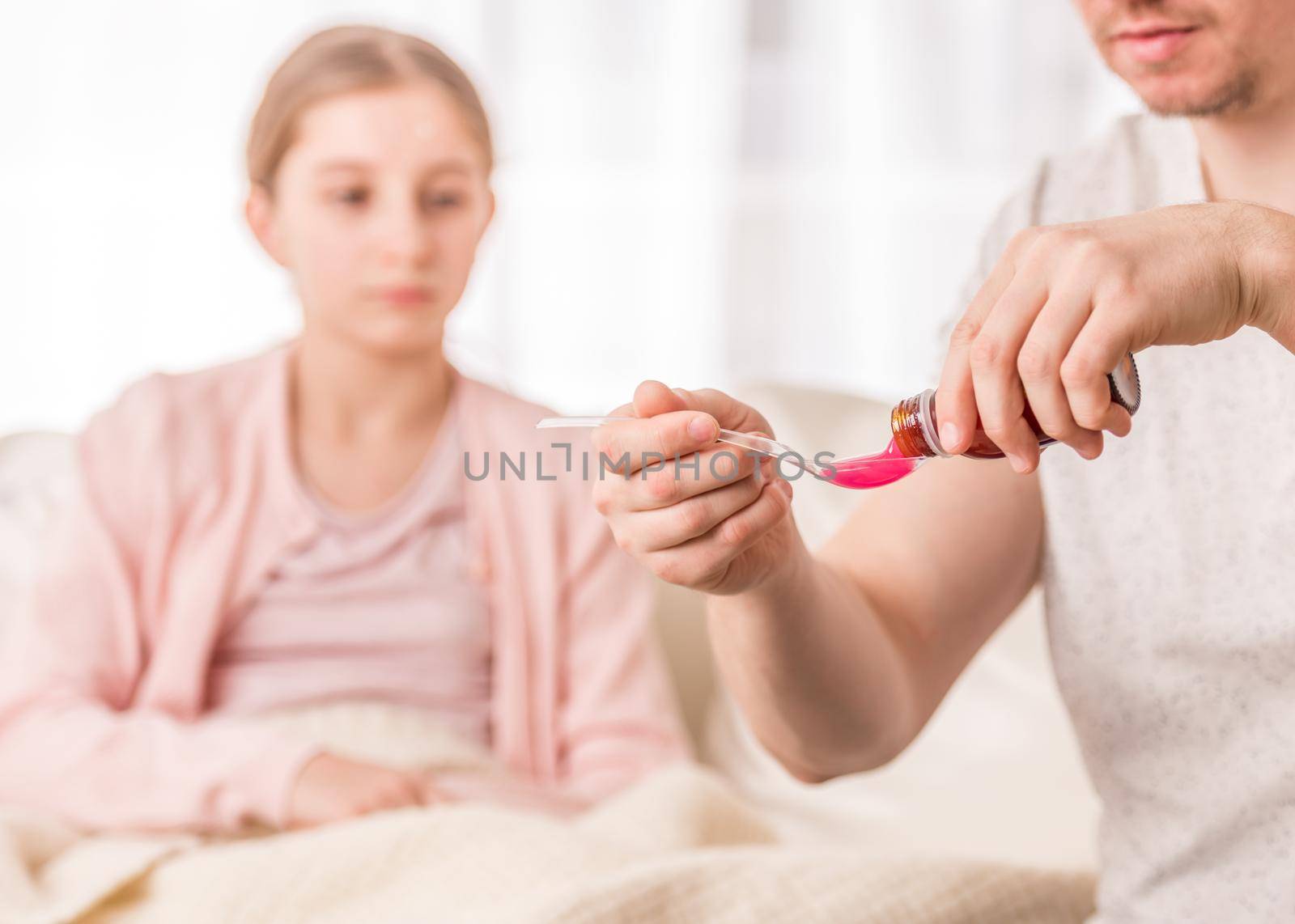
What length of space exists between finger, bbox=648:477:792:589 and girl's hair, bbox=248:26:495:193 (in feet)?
3.02

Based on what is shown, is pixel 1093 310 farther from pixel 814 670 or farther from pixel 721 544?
pixel 814 670

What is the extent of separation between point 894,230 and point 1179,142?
2.05 m

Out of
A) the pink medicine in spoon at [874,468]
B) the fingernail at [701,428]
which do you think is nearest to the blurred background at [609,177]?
the pink medicine in spoon at [874,468]

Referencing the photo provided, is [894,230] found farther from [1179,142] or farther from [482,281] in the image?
[1179,142]

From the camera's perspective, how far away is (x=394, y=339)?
4.74ft

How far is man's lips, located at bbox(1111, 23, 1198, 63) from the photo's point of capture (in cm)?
86

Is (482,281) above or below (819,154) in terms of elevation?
below

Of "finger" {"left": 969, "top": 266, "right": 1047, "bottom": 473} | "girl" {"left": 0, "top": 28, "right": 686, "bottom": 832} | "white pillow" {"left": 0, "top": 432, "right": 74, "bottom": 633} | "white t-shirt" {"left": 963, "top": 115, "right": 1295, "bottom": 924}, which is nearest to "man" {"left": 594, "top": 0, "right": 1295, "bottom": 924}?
"white t-shirt" {"left": 963, "top": 115, "right": 1295, "bottom": 924}

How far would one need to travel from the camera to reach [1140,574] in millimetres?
896

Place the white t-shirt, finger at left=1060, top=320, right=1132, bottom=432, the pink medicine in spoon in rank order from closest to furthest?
1. finger at left=1060, top=320, right=1132, bottom=432
2. the pink medicine in spoon
3. the white t-shirt

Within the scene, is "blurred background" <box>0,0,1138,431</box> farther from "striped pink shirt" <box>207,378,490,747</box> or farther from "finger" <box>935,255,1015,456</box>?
"finger" <box>935,255,1015,456</box>

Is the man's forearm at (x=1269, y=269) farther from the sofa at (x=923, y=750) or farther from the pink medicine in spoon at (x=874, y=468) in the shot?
the sofa at (x=923, y=750)

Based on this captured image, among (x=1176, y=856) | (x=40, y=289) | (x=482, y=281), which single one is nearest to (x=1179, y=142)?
(x=1176, y=856)

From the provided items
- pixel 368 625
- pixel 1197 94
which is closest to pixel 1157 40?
pixel 1197 94
